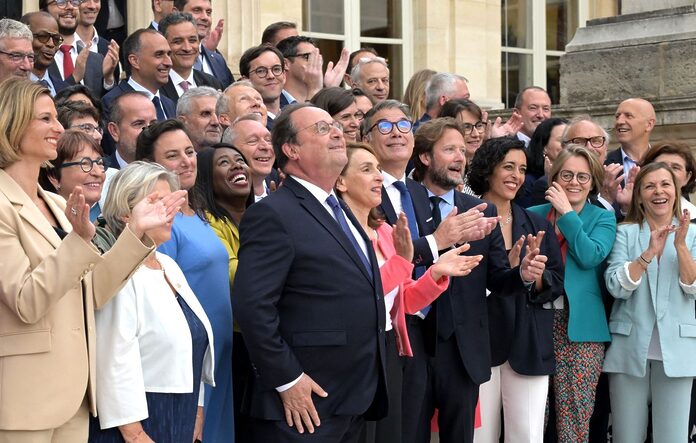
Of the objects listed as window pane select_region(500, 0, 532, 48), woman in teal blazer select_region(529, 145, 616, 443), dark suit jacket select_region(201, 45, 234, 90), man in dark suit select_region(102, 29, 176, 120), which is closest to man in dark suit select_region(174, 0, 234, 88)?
dark suit jacket select_region(201, 45, 234, 90)

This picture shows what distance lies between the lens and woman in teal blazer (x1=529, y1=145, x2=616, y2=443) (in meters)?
6.80

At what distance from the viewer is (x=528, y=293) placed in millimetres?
6602

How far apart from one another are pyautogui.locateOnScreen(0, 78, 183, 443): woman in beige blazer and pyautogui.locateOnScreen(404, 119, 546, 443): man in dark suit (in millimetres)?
2100

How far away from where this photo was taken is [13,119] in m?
4.31

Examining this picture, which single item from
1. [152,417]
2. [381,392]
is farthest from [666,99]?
[152,417]

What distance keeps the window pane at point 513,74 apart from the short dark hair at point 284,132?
10.6 metres

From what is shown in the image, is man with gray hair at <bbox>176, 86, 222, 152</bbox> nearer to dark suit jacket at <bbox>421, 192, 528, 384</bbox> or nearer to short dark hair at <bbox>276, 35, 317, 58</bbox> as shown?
dark suit jacket at <bbox>421, 192, 528, 384</bbox>

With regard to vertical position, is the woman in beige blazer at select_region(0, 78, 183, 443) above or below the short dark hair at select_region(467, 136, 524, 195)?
below

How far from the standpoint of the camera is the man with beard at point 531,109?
8906mm

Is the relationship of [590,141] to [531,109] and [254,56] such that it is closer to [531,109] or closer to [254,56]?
[531,109]

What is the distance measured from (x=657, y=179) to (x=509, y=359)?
136 cm

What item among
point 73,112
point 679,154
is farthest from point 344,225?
point 679,154

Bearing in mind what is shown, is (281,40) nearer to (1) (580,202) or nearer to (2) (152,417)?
(1) (580,202)

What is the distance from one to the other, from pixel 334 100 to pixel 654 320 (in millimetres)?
2205
